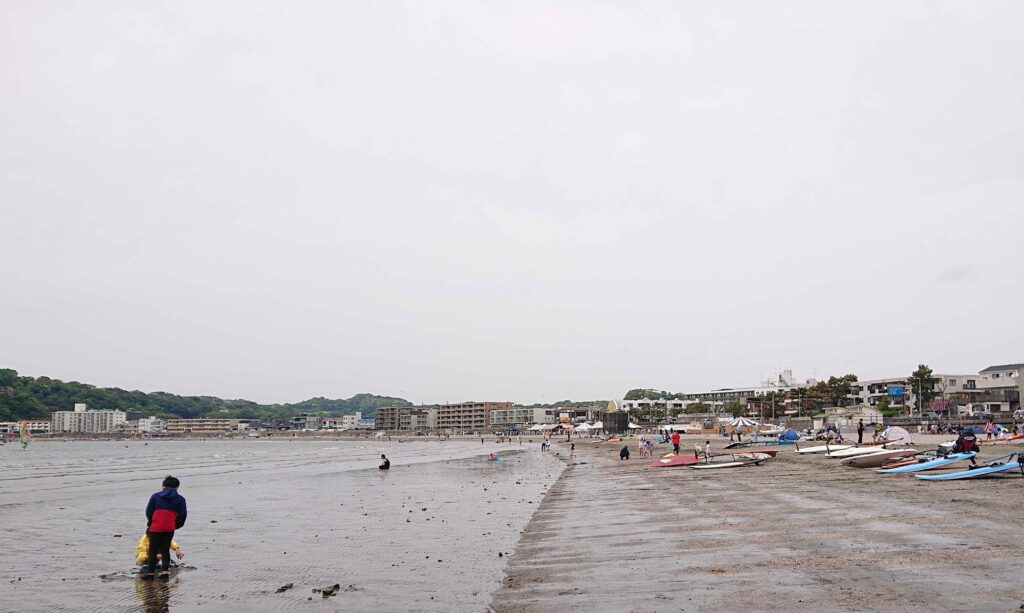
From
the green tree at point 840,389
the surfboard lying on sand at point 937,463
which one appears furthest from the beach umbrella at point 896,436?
the green tree at point 840,389

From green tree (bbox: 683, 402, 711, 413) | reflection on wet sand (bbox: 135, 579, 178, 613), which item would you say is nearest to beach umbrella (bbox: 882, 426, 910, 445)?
reflection on wet sand (bbox: 135, 579, 178, 613)

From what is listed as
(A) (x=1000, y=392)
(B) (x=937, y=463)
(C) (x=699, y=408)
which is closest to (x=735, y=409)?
(C) (x=699, y=408)

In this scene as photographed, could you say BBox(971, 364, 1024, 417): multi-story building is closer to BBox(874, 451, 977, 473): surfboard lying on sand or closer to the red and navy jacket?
BBox(874, 451, 977, 473): surfboard lying on sand

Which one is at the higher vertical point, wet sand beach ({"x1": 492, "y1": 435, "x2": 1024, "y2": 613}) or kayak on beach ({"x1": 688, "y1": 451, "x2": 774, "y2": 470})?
wet sand beach ({"x1": 492, "y1": 435, "x2": 1024, "y2": 613})

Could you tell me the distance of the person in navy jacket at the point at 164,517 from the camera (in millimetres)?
13672

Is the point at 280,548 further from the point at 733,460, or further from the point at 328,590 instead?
the point at 733,460

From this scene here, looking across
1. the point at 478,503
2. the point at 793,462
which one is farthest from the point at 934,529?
the point at 793,462

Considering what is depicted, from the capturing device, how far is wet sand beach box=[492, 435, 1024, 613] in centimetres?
943

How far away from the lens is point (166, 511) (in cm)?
1372

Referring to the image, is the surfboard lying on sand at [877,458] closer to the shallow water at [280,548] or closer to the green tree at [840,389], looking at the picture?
the shallow water at [280,548]

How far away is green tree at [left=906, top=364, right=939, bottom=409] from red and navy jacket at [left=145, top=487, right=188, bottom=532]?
411 feet

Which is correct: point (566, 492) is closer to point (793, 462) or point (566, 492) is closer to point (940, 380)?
point (793, 462)

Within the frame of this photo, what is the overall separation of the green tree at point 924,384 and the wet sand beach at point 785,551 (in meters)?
108

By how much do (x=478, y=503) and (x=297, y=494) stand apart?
12.9 meters
